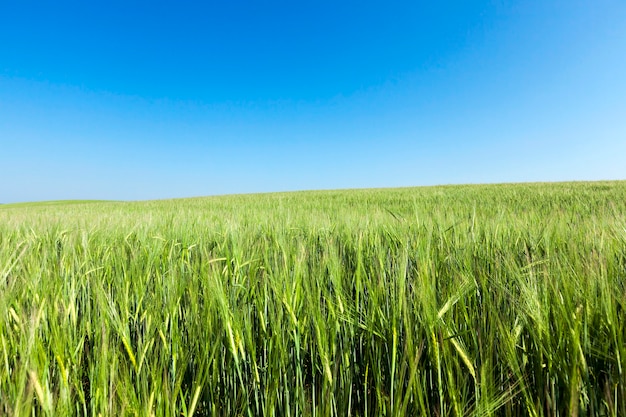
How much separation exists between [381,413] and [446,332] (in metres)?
0.20

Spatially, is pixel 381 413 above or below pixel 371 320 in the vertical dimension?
below

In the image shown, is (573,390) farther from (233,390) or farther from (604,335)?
(233,390)

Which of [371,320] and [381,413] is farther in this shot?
[371,320]

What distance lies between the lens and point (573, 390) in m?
0.43

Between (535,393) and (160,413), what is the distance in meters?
0.69

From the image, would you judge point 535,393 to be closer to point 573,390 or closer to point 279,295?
point 573,390

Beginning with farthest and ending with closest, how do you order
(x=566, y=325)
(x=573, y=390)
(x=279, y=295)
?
(x=279, y=295) < (x=566, y=325) < (x=573, y=390)

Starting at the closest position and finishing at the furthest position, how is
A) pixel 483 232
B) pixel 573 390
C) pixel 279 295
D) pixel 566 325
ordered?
pixel 573 390 → pixel 566 325 → pixel 279 295 → pixel 483 232

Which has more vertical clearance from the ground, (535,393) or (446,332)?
(446,332)

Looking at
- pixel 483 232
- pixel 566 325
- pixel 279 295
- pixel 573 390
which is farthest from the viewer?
pixel 483 232

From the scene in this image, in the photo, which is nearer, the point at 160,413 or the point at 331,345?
the point at 160,413

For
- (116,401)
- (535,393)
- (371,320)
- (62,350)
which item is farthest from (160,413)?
(535,393)

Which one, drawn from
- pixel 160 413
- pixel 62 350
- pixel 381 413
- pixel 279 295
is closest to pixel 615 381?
pixel 381 413

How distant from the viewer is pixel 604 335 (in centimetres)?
59
